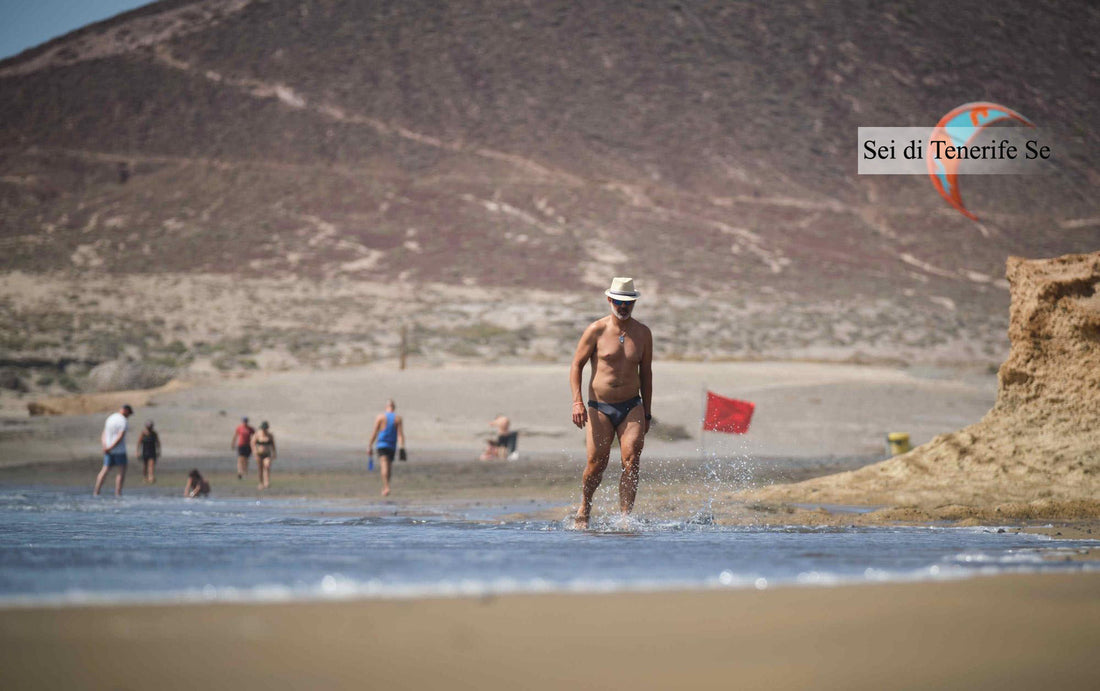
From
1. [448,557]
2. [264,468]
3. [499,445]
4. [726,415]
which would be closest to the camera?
[448,557]

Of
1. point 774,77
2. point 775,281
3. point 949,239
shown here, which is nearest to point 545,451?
point 775,281

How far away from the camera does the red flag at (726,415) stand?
66.6 ft

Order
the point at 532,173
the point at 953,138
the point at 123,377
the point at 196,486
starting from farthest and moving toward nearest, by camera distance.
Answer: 1. the point at 953,138
2. the point at 532,173
3. the point at 123,377
4. the point at 196,486

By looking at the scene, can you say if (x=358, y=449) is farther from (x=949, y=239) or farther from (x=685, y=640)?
(x=949, y=239)

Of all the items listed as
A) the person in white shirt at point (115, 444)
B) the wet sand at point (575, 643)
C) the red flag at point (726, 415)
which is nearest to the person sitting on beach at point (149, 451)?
the person in white shirt at point (115, 444)

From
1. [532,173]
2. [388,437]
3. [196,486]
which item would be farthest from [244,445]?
[532,173]

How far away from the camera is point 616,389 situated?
9742 millimetres

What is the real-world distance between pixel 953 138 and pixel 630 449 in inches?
3483

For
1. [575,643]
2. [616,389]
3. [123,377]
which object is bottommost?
[575,643]

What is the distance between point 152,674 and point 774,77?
333 feet

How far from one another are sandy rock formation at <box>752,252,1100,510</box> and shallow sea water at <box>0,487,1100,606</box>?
7.93ft

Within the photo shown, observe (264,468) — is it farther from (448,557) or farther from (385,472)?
(448,557)

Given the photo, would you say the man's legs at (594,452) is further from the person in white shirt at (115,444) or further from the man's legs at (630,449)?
the person in white shirt at (115,444)

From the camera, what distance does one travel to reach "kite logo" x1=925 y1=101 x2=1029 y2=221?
83312 millimetres
